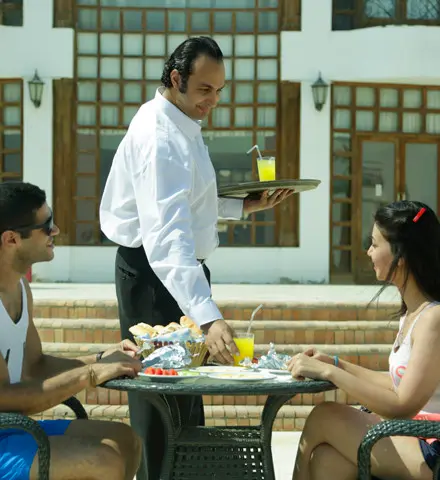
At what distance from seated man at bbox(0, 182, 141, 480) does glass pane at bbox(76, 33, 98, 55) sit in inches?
412

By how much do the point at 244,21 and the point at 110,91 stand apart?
2.03 metres

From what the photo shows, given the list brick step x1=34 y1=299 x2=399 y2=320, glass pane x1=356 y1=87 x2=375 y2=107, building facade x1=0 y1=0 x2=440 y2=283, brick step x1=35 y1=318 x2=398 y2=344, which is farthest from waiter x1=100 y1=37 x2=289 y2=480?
glass pane x1=356 y1=87 x2=375 y2=107

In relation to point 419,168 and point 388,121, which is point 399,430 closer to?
point 388,121

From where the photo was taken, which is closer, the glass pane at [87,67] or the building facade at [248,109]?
the building facade at [248,109]

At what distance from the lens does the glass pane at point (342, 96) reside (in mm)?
13320

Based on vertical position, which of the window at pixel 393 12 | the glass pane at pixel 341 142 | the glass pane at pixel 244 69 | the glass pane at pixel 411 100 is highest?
the window at pixel 393 12

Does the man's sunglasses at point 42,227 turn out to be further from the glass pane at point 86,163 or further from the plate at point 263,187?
the glass pane at point 86,163

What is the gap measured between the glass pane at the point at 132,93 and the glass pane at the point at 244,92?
1295 millimetres

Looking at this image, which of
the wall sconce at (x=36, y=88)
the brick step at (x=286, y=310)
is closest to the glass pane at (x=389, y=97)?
the wall sconce at (x=36, y=88)

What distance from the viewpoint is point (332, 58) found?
1316 cm

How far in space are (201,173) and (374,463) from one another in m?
1.18

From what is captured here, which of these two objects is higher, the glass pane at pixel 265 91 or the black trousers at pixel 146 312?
the glass pane at pixel 265 91

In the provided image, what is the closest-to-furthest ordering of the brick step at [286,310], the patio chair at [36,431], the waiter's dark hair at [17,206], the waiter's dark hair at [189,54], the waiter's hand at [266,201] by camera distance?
the patio chair at [36,431]
the waiter's dark hair at [17,206]
the waiter's dark hair at [189,54]
the waiter's hand at [266,201]
the brick step at [286,310]

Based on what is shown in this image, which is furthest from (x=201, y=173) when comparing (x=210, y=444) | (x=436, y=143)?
(x=436, y=143)
